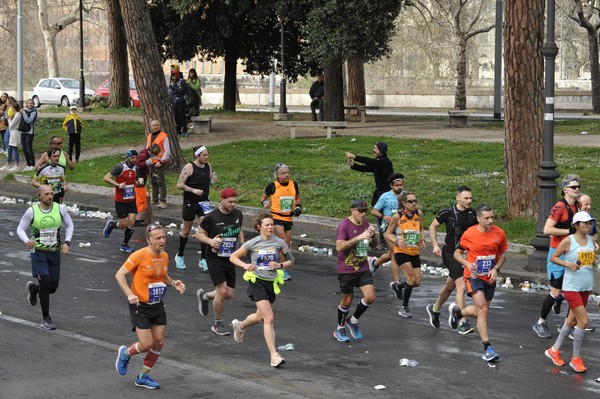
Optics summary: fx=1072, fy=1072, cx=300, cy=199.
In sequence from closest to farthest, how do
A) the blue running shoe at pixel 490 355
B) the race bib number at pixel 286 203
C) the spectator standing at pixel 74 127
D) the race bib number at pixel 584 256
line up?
the blue running shoe at pixel 490 355 → the race bib number at pixel 584 256 → the race bib number at pixel 286 203 → the spectator standing at pixel 74 127

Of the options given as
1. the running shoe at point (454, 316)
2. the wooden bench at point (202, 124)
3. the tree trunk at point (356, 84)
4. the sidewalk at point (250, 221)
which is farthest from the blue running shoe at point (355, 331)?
the tree trunk at point (356, 84)

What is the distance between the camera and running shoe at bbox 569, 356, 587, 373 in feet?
34.5

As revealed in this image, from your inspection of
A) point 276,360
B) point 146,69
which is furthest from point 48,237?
point 146,69

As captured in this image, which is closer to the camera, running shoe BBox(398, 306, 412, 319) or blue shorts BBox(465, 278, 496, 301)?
blue shorts BBox(465, 278, 496, 301)

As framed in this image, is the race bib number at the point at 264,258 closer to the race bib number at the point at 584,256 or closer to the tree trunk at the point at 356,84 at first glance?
the race bib number at the point at 584,256

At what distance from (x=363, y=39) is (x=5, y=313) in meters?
23.1

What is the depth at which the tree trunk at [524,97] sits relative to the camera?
19.8 m

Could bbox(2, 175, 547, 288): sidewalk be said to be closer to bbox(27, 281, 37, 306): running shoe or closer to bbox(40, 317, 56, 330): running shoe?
bbox(27, 281, 37, 306): running shoe

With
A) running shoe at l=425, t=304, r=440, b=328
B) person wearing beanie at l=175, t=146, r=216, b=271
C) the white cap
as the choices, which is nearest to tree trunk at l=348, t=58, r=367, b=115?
person wearing beanie at l=175, t=146, r=216, b=271

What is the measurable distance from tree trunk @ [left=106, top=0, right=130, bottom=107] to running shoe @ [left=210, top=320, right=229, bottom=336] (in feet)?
103

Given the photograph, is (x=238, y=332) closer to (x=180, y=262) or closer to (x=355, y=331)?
(x=355, y=331)

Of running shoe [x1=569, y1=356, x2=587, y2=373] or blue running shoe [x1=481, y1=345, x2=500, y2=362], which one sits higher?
blue running shoe [x1=481, y1=345, x2=500, y2=362]

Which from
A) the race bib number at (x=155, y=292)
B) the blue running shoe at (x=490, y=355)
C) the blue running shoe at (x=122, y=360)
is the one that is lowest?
the blue running shoe at (x=490, y=355)

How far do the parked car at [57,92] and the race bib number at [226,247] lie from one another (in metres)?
44.5
